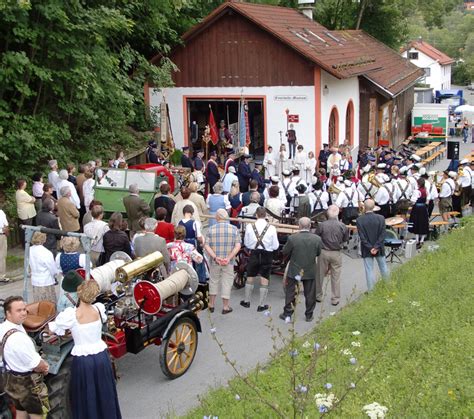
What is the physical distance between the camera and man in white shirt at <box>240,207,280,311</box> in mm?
10875

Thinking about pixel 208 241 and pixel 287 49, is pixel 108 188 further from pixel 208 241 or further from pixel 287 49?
pixel 287 49

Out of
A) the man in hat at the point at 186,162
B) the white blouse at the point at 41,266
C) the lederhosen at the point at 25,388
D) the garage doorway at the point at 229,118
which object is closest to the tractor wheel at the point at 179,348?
the lederhosen at the point at 25,388

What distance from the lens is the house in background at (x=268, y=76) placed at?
2234cm

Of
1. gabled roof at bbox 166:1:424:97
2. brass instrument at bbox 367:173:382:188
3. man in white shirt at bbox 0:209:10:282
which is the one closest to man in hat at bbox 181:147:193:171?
gabled roof at bbox 166:1:424:97

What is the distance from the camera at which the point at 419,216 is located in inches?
587

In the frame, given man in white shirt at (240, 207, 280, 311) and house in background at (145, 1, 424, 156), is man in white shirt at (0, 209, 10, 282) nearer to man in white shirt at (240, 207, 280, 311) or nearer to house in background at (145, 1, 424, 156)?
man in white shirt at (240, 207, 280, 311)

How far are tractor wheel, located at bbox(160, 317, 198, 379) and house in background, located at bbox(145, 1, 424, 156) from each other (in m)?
14.3

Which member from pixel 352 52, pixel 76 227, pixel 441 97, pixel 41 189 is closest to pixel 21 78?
pixel 41 189

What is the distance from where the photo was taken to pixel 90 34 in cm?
1688

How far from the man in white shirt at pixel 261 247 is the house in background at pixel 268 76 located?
38.3 feet

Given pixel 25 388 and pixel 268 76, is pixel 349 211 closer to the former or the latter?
pixel 268 76

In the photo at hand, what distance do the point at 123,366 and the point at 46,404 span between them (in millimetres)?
2264

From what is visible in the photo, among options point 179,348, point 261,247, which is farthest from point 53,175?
point 179,348

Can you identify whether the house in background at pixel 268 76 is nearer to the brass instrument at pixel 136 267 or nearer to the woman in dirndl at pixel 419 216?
the woman in dirndl at pixel 419 216
